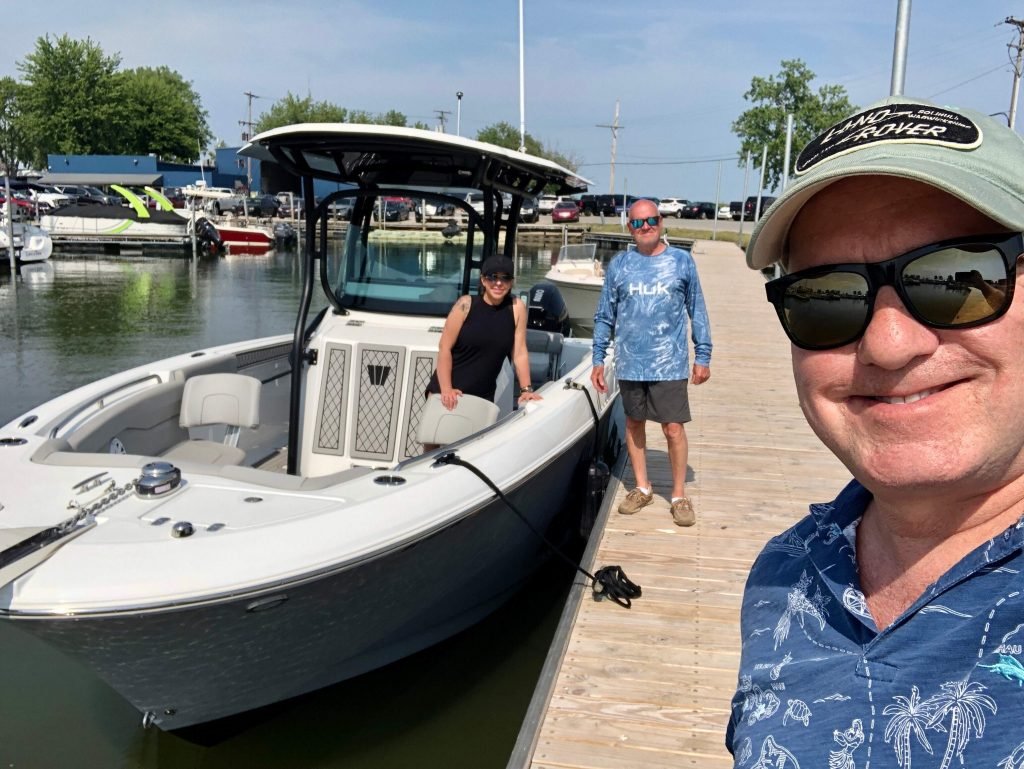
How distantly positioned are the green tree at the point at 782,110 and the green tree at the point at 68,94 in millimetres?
43146

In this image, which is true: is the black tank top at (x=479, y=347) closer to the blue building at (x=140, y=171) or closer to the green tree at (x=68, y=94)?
the blue building at (x=140, y=171)

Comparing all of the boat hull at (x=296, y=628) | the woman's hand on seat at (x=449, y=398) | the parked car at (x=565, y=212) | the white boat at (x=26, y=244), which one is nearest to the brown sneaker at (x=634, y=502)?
the boat hull at (x=296, y=628)

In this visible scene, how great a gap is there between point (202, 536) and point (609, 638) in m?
1.77

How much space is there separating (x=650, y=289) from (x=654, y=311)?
0.12 meters

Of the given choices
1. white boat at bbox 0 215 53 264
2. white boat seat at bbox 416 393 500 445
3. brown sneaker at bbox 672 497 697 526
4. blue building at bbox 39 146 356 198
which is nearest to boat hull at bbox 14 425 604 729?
white boat seat at bbox 416 393 500 445

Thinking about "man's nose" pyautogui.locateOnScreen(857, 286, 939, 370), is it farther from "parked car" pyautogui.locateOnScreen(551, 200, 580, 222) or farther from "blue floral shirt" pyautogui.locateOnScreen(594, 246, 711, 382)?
"parked car" pyautogui.locateOnScreen(551, 200, 580, 222)

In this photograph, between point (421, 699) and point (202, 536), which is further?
point (421, 699)

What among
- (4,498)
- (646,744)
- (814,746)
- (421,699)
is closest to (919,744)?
(814,746)

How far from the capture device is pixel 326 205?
5.37m

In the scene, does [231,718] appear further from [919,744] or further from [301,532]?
[919,744]

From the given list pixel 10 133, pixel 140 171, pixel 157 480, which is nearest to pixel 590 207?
pixel 140 171

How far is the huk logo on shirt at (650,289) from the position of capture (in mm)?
4621

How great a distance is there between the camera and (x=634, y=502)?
5129 mm

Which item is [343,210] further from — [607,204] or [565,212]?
[607,204]
